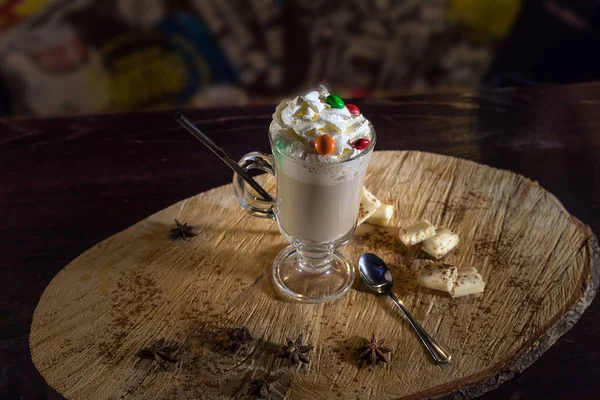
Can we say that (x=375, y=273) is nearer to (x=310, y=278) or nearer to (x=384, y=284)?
(x=384, y=284)

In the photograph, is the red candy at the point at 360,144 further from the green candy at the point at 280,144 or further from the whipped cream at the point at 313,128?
the green candy at the point at 280,144

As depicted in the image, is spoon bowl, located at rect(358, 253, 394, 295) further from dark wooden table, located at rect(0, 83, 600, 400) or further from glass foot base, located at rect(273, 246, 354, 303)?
dark wooden table, located at rect(0, 83, 600, 400)

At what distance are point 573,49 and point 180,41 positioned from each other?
1971 millimetres

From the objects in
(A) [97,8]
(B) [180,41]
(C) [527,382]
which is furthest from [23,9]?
(C) [527,382]

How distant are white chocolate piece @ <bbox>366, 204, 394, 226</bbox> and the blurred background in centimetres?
154

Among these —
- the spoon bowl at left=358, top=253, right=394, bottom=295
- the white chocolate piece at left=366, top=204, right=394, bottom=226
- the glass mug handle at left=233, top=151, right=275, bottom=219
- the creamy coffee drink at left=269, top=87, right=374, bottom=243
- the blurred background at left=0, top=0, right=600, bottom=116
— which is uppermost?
the creamy coffee drink at left=269, top=87, right=374, bottom=243

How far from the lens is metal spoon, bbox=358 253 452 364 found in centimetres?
133

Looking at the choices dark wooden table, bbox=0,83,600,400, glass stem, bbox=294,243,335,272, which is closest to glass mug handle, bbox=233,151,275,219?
glass stem, bbox=294,243,335,272

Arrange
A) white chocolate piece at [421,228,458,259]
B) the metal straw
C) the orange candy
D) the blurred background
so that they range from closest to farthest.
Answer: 1. the orange candy
2. the metal straw
3. white chocolate piece at [421,228,458,259]
4. the blurred background

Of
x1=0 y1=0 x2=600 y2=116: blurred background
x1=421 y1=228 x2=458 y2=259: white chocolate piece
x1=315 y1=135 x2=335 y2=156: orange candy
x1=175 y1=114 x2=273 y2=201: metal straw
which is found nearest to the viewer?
x1=315 y1=135 x2=335 y2=156: orange candy

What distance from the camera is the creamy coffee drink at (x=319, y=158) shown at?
1301 millimetres

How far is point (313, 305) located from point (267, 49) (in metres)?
1.94

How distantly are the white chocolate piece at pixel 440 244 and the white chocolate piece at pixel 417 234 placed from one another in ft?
0.04

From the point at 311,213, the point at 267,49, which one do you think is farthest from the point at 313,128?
the point at 267,49
